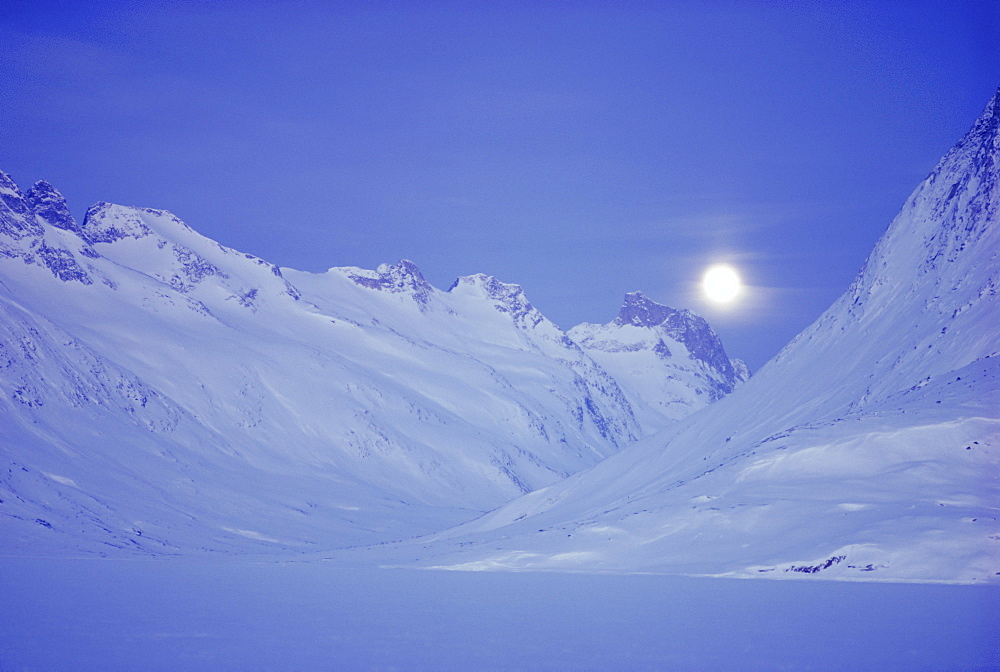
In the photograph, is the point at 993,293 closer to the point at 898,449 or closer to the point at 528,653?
the point at 898,449

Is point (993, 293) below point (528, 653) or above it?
above

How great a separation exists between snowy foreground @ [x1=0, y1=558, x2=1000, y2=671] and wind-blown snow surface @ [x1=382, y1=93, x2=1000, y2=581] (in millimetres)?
9690

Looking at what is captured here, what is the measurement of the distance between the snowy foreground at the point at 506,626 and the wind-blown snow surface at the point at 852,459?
9.69 metres

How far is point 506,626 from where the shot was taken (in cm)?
4591

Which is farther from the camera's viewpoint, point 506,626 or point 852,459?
point 852,459

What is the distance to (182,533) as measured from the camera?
16400cm

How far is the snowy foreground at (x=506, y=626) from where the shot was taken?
35.5 m

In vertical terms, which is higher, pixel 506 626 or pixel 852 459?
pixel 852 459

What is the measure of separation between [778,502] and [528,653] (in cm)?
5592

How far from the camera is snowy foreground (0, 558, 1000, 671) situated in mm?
35469

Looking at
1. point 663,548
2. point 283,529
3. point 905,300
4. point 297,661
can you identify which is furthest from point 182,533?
point 297,661

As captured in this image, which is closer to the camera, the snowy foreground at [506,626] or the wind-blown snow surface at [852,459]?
the snowy foreground at [506,626]

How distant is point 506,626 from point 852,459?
182 feet

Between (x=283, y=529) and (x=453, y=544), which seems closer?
(x=453, y=544)
